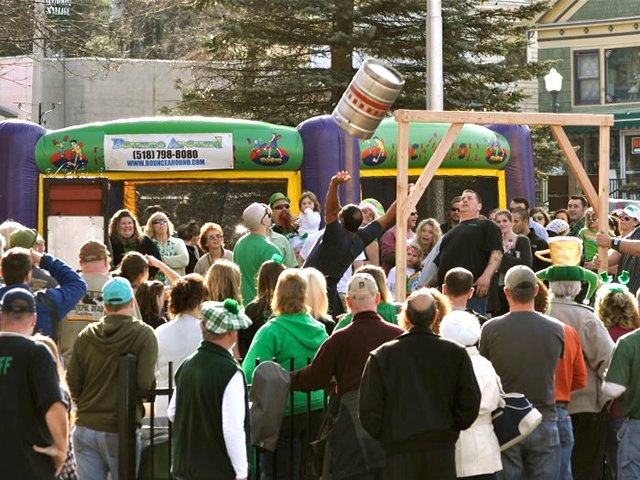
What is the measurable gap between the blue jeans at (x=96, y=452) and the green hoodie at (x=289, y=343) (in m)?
0.85

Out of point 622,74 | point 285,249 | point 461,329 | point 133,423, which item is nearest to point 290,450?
point 133,423

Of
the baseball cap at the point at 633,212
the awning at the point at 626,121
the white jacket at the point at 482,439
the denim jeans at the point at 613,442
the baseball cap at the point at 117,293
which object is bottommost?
the denim jeans at the point at 613,442

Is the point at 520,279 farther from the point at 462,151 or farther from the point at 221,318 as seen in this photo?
the point at 462,151

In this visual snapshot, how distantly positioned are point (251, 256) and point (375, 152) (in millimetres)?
6452

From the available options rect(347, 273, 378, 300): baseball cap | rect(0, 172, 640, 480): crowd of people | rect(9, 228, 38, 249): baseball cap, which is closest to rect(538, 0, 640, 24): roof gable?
rect(0, 172, 640, 480): crowd of people

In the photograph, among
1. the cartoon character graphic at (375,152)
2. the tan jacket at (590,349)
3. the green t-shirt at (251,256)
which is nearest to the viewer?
the tan jacket at (590,349)

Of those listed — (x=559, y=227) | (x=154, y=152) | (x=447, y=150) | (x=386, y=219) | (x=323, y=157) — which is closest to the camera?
(x=386, y=219)

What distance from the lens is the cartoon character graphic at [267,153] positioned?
1719 centimetres

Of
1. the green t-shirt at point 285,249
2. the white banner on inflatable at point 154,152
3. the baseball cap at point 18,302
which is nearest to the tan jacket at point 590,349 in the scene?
the baseball cap at point 18,302

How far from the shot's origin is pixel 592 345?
900 centimetres

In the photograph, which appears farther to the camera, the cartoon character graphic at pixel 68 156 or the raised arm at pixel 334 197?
the cartoon character graphic at pixel 68 156

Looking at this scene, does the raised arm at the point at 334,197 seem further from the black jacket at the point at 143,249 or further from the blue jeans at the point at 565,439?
the blue jeans at the point at 565,439

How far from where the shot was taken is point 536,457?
329 inches

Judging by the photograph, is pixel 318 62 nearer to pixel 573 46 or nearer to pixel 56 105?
pixel 56 105
